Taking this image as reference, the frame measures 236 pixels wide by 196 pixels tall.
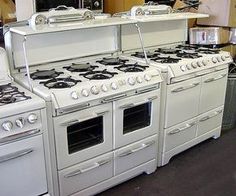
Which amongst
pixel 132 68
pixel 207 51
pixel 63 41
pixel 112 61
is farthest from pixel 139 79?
pixel 207 51

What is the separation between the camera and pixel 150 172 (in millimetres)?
2521

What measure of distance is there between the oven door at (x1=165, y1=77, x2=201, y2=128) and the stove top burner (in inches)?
43.9

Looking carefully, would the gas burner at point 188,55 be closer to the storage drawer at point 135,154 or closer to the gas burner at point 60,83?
the storage drawer at point 135,154

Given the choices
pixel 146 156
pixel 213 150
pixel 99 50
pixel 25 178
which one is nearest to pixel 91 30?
pixel 99 50

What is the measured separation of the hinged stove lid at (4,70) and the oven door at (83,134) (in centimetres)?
47

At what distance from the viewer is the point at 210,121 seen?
2.96 m

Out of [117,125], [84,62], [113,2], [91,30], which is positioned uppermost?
[113,2]

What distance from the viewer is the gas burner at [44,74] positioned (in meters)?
2.09

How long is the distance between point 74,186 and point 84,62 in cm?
96

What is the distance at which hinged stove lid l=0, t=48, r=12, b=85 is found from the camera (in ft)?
6.55

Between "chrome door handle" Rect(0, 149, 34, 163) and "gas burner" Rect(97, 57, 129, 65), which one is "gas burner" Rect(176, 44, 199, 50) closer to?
"gas burner" Rect(97, 57, 129, 65)

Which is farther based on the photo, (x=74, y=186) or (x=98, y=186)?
(x=98, y=186)

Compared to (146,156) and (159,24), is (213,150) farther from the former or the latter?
(159,24)

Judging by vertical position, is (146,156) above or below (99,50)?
below
